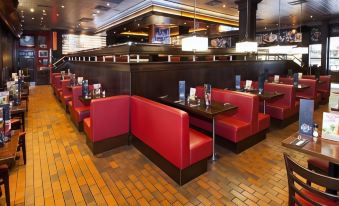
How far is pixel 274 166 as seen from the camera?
3205mm

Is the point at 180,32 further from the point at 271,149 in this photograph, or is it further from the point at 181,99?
the point at 271,149

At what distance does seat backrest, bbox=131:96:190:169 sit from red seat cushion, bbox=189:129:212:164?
106mm

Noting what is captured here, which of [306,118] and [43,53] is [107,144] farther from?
[43,53]

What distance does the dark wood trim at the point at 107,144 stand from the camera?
12.0 feet

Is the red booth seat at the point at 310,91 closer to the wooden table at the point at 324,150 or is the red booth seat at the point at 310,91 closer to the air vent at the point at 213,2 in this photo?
the air vent at the point at 213,2

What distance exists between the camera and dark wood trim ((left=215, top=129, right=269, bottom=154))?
12.0 ft

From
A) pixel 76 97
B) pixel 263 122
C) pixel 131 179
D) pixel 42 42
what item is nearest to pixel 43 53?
pixel 42 42

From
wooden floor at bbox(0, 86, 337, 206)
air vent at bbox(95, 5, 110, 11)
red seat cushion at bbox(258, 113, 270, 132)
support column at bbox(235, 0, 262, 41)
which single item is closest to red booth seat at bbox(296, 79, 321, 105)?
support column at bbox(235, 0, 262, 41)

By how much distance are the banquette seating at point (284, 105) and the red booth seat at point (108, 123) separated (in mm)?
3356

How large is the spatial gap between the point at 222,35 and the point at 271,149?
12081 millimetres

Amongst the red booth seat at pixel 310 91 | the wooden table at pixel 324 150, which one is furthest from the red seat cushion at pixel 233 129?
the red booth seat at pixel 310 91

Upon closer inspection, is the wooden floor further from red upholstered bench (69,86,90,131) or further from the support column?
the support column

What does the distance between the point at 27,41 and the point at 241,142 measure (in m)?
15.4

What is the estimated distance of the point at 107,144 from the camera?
12.4ft
